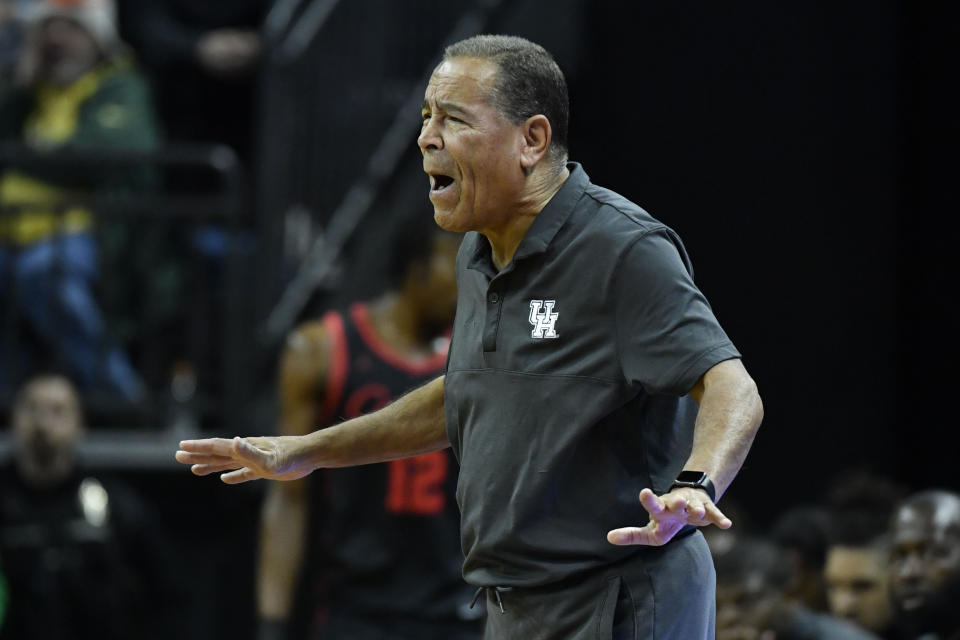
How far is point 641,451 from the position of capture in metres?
3.53

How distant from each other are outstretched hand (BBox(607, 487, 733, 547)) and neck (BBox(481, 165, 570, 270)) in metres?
0.87

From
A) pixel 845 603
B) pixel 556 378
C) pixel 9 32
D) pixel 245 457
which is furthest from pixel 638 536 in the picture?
pixel 9 32

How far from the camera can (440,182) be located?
12.3 ft

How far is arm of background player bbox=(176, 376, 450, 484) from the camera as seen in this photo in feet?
12.4

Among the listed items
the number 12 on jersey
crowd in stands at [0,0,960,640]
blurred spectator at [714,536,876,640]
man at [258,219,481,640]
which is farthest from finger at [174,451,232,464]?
crowd in stands at [0,0,960,640]

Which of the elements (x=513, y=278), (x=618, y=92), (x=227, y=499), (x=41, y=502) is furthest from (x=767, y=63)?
(x=513, y=278)

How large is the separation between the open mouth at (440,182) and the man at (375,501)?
2708mm

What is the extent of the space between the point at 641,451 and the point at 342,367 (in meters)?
3.16

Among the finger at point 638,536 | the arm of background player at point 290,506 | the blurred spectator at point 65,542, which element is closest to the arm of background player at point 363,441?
the finger at point 638,536

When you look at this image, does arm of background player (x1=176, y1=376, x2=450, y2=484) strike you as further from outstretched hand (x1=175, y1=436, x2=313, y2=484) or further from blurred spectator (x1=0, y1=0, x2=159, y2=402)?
blurred spectator (x1=0, y1=0, x2=159, y2=402)

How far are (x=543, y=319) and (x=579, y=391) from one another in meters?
0.19

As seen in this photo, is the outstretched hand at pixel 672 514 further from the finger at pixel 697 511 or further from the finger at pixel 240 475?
the finger at pixel 240 475

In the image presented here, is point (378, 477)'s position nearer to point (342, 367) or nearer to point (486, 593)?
point (342, 367)

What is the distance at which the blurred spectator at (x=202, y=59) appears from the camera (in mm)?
8789
